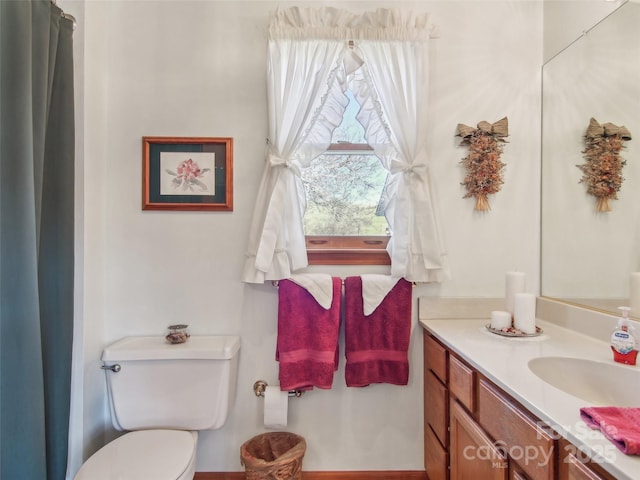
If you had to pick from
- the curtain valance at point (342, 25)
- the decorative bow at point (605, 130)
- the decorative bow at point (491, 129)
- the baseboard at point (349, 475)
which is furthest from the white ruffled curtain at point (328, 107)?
the baseboard at point (349, 475)

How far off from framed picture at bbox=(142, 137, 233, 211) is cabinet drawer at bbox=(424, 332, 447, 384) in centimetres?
115

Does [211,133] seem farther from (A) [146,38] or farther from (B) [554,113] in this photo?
(B) [554,113]

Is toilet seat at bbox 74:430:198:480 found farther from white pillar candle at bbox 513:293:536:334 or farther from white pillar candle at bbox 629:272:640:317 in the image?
white pillar candle at bbox 629:272:640:317

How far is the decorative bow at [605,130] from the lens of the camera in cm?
120

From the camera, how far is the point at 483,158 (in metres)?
1.55

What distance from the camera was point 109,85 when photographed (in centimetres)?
154

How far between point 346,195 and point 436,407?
1073 millimetres

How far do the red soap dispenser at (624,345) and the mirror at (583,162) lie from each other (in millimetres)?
177

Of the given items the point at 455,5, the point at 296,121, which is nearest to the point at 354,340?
the point at 296,121

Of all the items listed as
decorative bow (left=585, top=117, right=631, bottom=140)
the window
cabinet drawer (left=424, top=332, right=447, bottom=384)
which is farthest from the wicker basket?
decorative bow (left=585, top=117, right=631, bottom=140)

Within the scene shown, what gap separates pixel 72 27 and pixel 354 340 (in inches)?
67.5

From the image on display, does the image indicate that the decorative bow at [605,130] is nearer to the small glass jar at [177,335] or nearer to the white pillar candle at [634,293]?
the white pillar candle at [634,293]

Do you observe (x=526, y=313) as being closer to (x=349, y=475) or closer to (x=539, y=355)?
(x=539, y=355)

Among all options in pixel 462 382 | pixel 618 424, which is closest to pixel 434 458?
pixel 462 382
